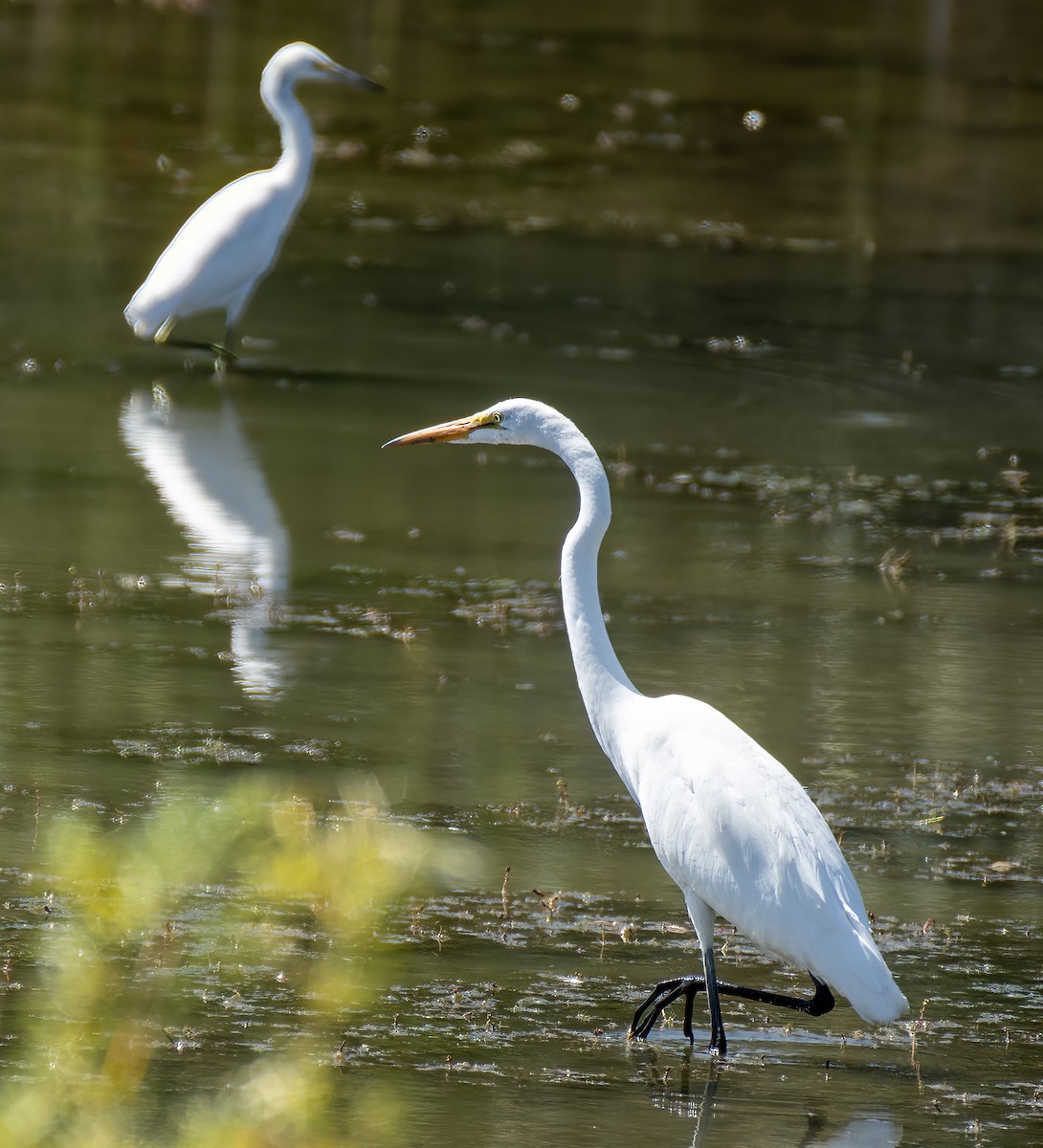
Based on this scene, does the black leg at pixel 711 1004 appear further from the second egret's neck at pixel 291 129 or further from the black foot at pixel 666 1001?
the second egret's neck at pixel 291 129

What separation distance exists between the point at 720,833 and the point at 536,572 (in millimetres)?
3566

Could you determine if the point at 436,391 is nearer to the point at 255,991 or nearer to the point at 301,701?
the point at 301,701

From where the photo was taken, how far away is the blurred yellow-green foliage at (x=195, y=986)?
3.34 meters

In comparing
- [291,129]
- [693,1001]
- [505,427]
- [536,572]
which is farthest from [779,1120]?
[291,129]

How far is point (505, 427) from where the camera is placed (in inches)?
214

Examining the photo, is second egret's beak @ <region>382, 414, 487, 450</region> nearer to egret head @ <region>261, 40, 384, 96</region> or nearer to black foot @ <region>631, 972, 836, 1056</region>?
black foot @ <region>631, 972, 836, 1056</region>

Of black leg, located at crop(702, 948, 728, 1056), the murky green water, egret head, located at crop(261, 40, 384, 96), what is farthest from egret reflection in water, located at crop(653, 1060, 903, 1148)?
egret head, located at crop(261, 40, 384, 96)

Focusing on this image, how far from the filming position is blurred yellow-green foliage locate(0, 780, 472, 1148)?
3337mm

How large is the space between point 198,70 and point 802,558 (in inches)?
561

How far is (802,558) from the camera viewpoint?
28.6 ft

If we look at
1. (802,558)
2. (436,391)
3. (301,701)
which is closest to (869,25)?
(436,391)

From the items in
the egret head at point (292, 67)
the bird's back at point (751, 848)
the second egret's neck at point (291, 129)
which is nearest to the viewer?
the bird's back at point (751, 848)

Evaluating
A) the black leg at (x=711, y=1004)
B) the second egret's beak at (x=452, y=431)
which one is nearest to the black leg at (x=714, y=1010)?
the black leg at (x=711, y=1004)

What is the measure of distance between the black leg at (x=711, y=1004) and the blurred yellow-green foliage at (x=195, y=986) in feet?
1.96
